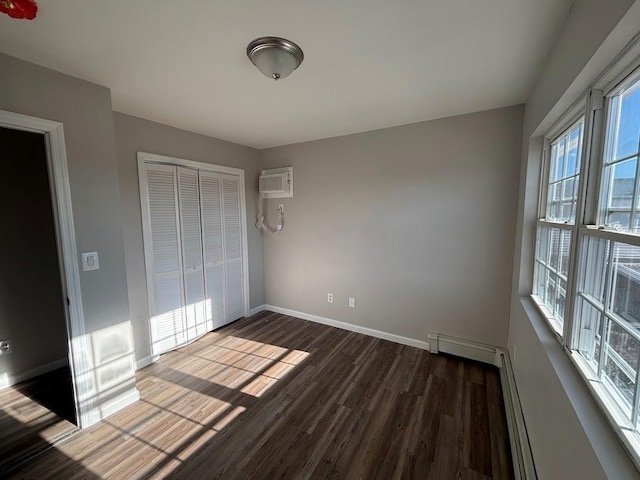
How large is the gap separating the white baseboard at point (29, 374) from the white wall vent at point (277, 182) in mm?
2915

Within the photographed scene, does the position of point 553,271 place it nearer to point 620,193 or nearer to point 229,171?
point 620,193

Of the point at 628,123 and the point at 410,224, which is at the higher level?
the point at 628,123

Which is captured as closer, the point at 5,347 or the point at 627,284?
the point at 627,284

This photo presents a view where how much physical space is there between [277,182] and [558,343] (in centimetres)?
321

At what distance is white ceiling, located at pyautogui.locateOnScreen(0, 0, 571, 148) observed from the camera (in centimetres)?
121

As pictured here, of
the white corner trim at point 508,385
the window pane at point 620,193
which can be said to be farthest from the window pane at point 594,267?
the white corner trim at point 508,385

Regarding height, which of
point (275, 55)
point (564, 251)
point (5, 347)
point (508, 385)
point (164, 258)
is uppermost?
point (275, 55)

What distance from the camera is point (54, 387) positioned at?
2340 mm

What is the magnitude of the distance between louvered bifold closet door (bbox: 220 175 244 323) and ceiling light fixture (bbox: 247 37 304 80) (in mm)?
2065

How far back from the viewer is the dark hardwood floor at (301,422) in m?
1.58

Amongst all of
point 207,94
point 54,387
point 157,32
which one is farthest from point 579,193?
point 54,387

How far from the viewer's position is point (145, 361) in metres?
2.68

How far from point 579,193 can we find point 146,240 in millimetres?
3310

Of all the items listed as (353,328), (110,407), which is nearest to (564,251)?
(353,328)
